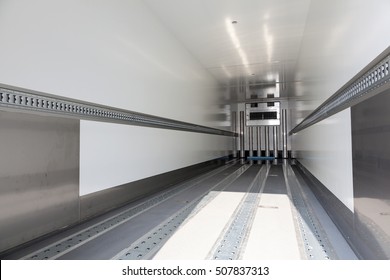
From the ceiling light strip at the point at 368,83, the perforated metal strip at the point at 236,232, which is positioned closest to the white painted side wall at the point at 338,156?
the ceiling light strip at the point at 368,83

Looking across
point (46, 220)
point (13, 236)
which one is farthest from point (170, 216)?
point (13, 236)

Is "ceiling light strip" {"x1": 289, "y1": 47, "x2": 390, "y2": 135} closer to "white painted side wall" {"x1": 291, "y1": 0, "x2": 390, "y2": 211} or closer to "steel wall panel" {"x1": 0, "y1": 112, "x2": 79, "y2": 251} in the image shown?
"white painted side wall" {"x1": 291, "y1": 0, "x2": 390, "y2": 211}

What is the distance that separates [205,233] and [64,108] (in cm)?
139

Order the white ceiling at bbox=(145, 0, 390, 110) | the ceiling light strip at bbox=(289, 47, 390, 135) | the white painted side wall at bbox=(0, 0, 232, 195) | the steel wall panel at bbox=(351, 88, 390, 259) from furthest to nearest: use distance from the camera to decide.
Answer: the white painted side wall at bbox=(0, 0, 232, 195), the white ceiling at bbox=(145, 0, 390, 110), the steel wall panel at bbox=(351, 88, 390, 259), the ceiling light strip at bbox=(289, 47, 390, 135)

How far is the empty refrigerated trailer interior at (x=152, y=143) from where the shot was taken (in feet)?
4.76

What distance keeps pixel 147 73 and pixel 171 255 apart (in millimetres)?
2414

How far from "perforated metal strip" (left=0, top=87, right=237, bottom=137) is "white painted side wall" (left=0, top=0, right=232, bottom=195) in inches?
3.9

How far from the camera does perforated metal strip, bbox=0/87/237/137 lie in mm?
1473

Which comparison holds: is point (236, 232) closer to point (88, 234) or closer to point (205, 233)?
point (205, 233)

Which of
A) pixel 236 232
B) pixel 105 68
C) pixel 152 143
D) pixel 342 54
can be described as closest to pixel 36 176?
pixel 105 68

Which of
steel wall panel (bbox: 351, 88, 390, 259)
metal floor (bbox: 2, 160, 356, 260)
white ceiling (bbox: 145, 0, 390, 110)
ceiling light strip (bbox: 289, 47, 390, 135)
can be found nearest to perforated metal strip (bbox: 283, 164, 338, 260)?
metal floor (bbox: 2, 160, 356, 260)

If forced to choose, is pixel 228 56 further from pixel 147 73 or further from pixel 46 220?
pixel 46 220

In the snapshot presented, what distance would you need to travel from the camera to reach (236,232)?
1.87m

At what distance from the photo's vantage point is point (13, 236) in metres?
1.56
